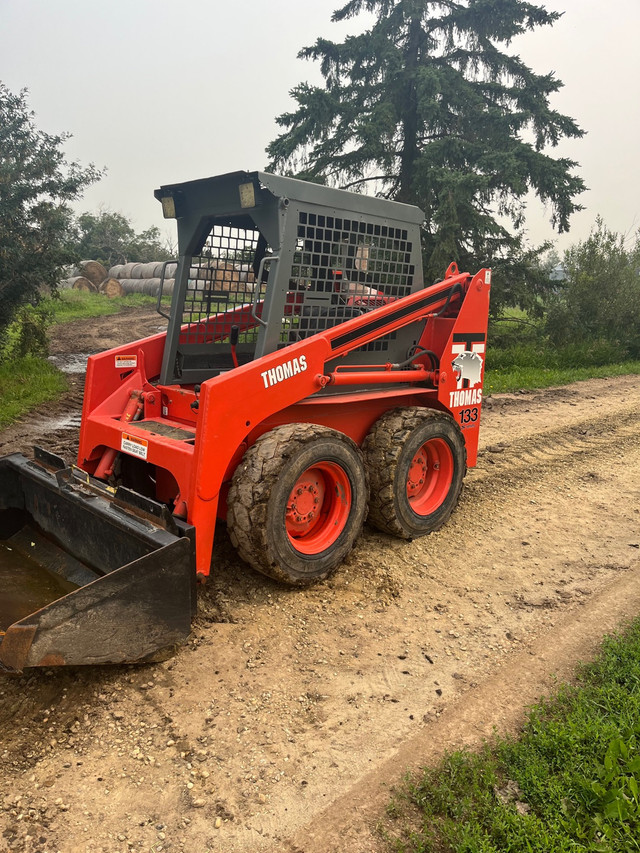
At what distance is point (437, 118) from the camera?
13.1 metres

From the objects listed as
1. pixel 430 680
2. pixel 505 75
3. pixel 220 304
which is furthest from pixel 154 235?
pixel 430 680

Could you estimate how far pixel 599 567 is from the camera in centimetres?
441

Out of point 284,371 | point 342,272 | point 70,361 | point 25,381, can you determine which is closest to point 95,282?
point 70,361

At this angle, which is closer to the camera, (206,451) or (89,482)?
(206,451)

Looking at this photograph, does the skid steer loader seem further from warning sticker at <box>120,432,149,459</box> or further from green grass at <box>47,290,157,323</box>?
green grass at <box>47,290,157,323</box>

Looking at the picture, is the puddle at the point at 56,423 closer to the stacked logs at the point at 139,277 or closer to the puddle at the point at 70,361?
the puddle at the point at 70,361

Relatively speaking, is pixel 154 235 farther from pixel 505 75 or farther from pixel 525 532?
pixel 525 532

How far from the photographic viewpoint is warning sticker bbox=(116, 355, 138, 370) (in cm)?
443

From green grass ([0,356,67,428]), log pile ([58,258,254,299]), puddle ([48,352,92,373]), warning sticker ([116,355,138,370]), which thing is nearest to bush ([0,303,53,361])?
green grass ([0,356,67,428])

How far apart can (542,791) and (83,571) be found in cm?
250

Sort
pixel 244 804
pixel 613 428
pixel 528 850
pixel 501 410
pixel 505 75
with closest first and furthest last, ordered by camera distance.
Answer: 1. pixel 528 850
2. pixel 244 804
3. pixel 613 428
4. pixel 501 410
5. pixel 505 75

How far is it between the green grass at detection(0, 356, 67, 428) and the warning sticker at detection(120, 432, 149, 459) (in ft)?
13.5

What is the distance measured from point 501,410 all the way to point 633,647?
21.5 feet

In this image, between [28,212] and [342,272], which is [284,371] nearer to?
[342,272]
